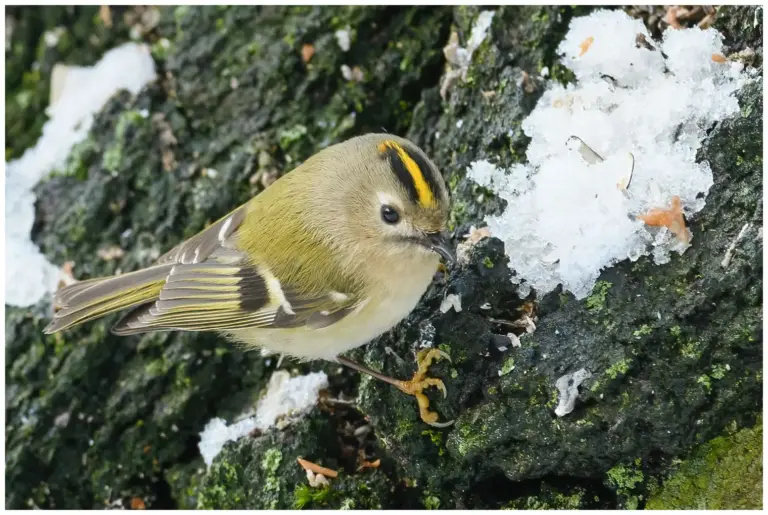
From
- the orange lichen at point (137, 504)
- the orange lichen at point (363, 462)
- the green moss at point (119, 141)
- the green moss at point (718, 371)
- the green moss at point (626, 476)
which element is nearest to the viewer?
the green moss at point (718, 371)

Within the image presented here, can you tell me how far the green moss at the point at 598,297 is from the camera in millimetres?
1698

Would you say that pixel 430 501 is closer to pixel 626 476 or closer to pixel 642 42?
pixel 626 476

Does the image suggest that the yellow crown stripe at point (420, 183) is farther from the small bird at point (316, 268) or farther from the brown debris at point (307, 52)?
the brown debris at point (307, 52)

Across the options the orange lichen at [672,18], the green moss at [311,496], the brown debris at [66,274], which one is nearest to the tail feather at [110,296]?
the brown debris at [66,274]

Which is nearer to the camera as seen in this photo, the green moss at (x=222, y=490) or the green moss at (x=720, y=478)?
the green moss at (x=720, y=478)

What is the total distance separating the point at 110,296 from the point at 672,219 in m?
1.53

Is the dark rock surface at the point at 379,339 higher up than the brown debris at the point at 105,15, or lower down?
lower down

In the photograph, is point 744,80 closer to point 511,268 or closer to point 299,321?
point 511,268

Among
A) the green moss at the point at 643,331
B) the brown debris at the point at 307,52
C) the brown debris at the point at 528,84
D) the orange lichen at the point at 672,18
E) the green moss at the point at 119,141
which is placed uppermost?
the orange lichen at the point at 672,18

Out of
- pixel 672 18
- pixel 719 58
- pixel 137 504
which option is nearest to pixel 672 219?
pixel 719 58

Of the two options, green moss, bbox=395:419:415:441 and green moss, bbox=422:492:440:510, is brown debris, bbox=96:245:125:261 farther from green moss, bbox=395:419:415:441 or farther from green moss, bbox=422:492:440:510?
green moss, bbox=422:492:440:510

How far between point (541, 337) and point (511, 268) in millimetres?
219

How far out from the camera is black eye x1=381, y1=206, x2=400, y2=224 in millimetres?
1832

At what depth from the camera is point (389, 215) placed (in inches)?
72.8
